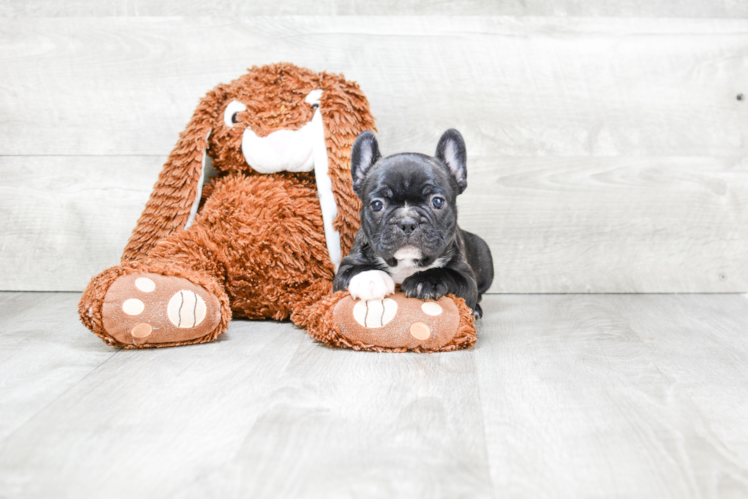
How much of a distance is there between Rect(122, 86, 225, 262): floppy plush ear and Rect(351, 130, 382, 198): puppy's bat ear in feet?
1.42

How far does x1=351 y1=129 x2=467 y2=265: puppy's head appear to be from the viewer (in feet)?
4.51

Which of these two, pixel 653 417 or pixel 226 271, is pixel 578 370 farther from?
pixel 226 271

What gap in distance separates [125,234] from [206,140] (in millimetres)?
535

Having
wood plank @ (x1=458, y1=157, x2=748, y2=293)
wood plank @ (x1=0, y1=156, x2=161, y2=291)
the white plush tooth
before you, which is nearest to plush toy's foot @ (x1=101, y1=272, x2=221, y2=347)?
the white plush tooth

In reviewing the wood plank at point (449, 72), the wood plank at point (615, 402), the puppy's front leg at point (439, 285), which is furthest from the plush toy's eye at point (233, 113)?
the wood plank at point (615, 402)

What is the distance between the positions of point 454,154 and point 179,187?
2.32ft

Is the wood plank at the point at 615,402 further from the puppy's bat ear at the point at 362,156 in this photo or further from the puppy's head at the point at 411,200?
the puppy's bat ear at the point at 362,156

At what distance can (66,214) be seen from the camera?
2.06m

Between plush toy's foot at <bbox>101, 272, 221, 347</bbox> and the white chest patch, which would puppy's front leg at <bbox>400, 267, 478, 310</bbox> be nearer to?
the white chest patch

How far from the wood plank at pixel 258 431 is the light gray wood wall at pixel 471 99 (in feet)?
2.88

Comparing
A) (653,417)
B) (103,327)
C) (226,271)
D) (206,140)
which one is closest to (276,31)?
(206,140)

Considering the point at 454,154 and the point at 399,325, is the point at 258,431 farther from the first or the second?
the point at 454,154

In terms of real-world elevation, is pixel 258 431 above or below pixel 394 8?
below

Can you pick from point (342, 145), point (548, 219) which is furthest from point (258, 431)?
point (548, 219)
